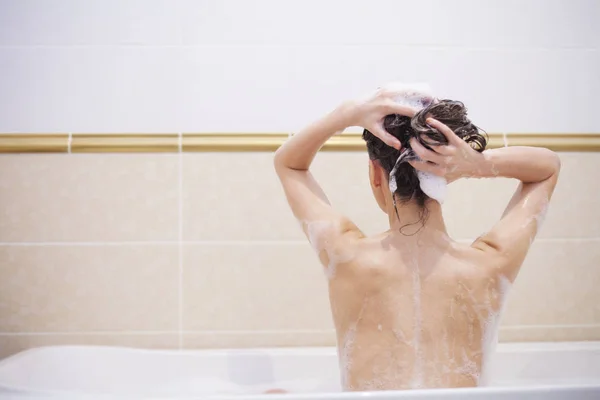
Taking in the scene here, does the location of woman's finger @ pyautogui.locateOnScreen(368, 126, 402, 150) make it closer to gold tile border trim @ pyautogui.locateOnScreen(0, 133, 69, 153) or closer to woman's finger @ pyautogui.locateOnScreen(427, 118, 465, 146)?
woman's finger @ pyautogui.locateOnScreen(427, 118, 465, 146)

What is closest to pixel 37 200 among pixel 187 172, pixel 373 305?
pixel 187 172

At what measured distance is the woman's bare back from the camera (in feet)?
3.12

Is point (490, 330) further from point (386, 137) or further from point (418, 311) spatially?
point (386, 137)

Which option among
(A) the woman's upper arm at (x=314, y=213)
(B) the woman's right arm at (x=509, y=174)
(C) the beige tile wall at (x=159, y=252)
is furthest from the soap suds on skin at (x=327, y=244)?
(C) the beige tile wall at (x=159, y=252)

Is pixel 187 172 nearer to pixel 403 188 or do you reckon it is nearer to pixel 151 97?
pixel 151 97

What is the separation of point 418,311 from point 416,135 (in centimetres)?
31

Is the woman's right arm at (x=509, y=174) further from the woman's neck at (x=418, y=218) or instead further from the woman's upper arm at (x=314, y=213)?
the woman's upper arm at (x=314, y=213)

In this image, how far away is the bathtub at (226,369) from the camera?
1510 millimetres

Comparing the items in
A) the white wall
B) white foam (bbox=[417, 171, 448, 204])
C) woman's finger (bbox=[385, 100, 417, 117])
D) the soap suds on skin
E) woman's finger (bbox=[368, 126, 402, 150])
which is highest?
the white wall

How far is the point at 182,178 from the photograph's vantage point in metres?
1.64

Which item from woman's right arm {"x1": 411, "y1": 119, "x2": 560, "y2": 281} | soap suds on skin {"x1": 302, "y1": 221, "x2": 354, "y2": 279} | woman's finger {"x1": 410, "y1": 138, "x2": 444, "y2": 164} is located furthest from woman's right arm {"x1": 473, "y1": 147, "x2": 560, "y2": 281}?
soap suds on skin {"x1": 302, "y1": 221, "x2": 354, "y2": 279}

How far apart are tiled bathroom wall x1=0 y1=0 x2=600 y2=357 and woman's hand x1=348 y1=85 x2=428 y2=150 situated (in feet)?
2.07

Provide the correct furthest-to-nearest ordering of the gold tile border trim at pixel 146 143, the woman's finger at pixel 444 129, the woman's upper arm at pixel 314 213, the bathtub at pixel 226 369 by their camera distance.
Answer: the gold tile border trim at pixel 146 143 < the bathtub at pixel 226 369 < the woman's upper arm at pixel 314 213 < the woman's finger at pixel 444 129

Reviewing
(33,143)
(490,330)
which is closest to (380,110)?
(490,330)
